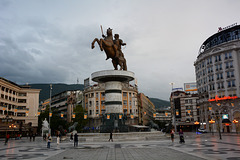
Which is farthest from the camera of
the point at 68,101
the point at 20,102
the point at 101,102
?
the point at 68,101

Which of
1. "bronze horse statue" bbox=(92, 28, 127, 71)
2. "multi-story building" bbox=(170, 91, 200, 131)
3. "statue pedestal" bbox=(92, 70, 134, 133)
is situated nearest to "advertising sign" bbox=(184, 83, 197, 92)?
"multi-story building" bbox=(170, 91, 200, 131)

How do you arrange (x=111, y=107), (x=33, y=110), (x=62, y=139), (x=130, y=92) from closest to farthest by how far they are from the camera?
(x=111, y=107), (x=62, y=139), (x=33, y=110), (x=130, y=92)

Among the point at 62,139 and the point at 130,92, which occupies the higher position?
the point at 130,92

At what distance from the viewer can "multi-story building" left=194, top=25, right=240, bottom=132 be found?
2736 inches

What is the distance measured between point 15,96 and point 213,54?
232 ft

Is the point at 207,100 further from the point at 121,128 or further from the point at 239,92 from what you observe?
the point at 121,128

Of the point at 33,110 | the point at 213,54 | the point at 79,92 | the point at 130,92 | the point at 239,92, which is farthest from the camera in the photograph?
the point at 79,92

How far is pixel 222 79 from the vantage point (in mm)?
73562

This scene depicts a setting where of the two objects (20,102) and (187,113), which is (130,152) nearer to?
(20,102)

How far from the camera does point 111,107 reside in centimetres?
3303

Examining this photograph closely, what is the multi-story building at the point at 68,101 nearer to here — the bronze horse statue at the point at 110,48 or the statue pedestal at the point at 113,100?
the bronze horse statue at the point at 110,48

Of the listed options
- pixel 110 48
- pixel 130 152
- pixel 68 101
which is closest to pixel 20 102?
pixel 68 101

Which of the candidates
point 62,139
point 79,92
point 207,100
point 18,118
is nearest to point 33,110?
point 18,118

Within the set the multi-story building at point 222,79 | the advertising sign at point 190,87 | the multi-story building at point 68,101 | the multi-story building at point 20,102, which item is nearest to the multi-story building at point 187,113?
the advertising sign at point 190,87
